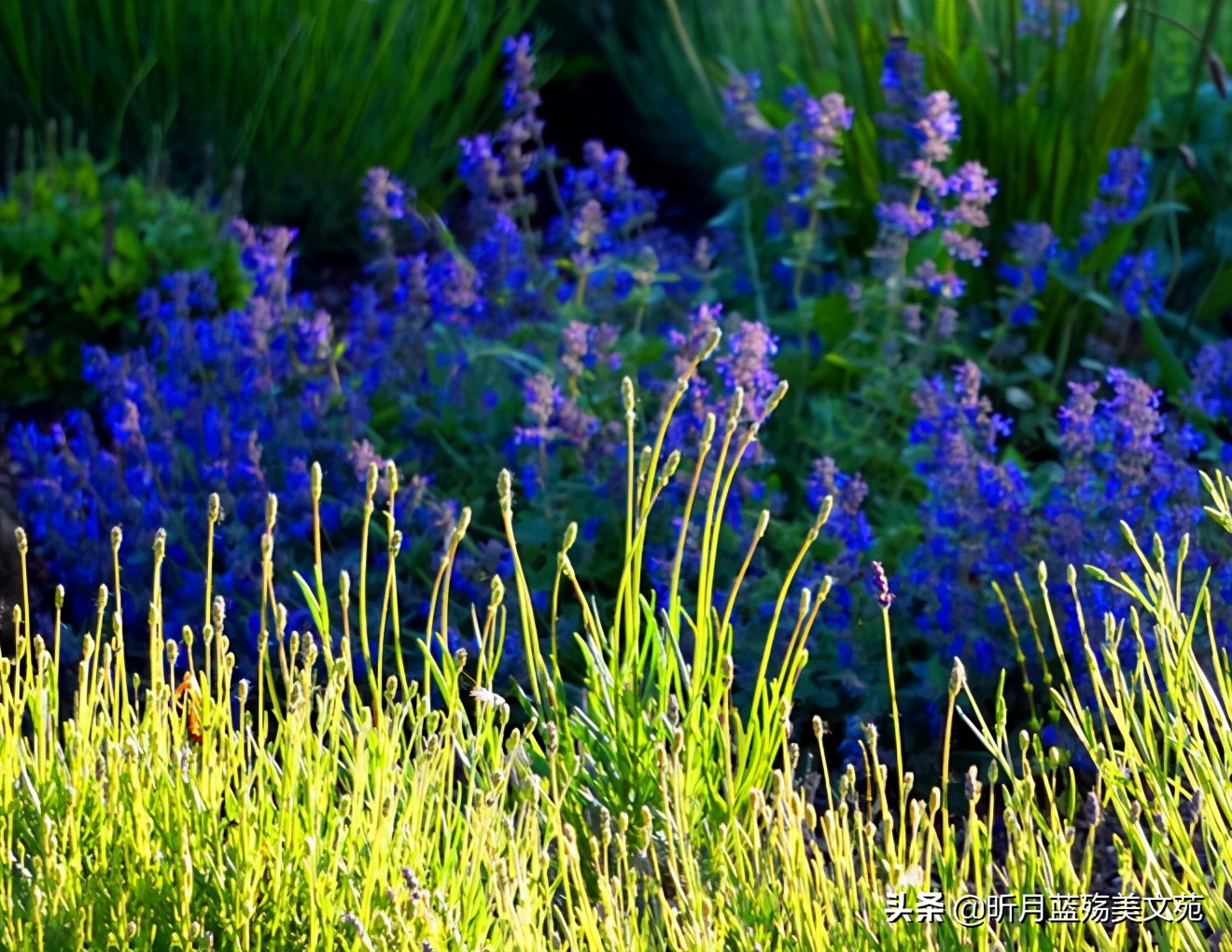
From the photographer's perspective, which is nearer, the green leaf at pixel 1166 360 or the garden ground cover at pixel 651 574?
the garden ground cover at pixel 651 574

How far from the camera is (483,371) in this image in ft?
12.2

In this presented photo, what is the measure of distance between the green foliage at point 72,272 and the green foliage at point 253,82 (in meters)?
0.70

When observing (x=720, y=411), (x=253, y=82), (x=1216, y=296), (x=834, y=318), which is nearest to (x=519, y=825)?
(x=720, y=411)

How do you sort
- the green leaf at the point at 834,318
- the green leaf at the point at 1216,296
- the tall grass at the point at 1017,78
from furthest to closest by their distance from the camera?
the tall grass at the point at 1017,78 < the green leaf at the point at 1216,296 < the green leaf at the point at 834,318

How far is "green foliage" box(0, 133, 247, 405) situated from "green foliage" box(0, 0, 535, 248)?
0.70 meters

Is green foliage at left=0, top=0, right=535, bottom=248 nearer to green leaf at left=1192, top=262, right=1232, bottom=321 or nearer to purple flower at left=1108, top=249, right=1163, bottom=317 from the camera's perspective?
purple flower at left=1108, top=249, right=1163, bottom=317

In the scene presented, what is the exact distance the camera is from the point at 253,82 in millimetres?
5195

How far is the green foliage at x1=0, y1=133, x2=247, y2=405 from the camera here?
432cm

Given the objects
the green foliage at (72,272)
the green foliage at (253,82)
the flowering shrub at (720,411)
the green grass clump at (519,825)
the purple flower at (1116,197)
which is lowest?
the green grass clump at (519,825)

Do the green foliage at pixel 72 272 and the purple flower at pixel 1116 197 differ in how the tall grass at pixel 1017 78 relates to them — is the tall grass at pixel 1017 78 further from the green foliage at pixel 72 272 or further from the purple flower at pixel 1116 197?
the green foliage at pixel 72 272

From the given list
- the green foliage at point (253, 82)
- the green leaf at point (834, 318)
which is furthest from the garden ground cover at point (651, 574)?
the green foliage at point (253, 82)

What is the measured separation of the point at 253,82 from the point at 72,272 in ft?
3.75

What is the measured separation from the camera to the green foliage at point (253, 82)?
16.8 feet

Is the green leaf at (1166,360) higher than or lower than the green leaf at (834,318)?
lower
